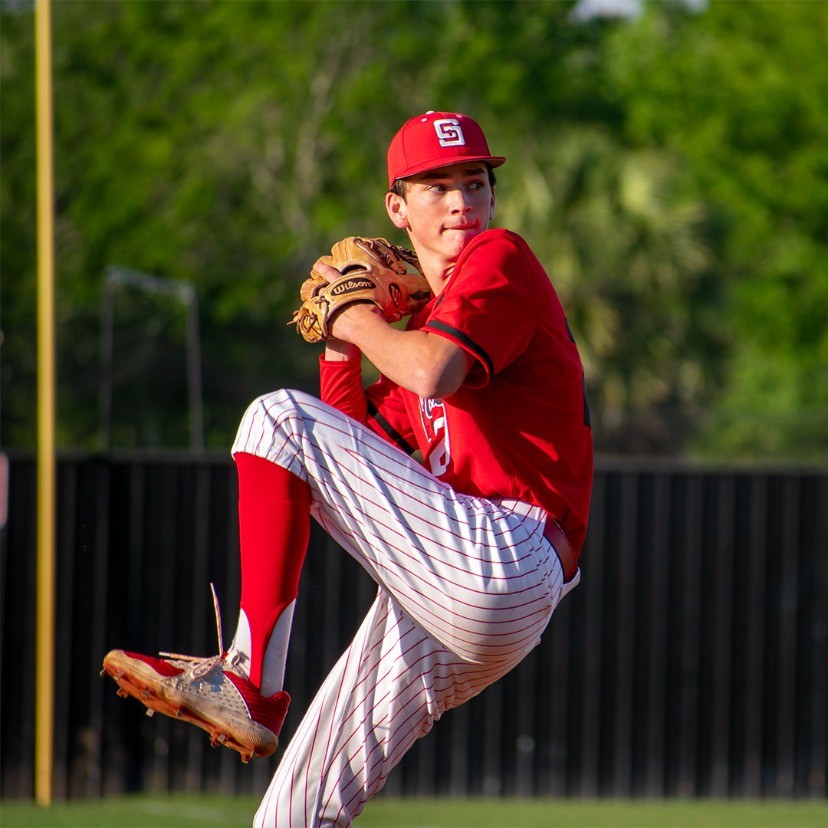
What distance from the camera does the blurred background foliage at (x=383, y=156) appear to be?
1981 cm

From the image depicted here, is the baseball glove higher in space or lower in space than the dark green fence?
higher

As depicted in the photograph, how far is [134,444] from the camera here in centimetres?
1023

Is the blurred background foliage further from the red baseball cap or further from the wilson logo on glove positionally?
the wilson logo on glove

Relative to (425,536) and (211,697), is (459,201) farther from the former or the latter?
(211,697)

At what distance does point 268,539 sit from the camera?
3.36 metres

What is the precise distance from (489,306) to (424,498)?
49 cm

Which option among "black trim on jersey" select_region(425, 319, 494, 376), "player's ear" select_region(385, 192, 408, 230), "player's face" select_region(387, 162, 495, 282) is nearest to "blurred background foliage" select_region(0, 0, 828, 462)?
"player's ear" select_region(385, 192, 408, 230)

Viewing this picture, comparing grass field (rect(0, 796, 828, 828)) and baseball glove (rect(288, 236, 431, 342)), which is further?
grass field (rect(0, 796, 828, 828))

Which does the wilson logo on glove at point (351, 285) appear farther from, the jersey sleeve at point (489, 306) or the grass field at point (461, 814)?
the grass field at point (461, 814)

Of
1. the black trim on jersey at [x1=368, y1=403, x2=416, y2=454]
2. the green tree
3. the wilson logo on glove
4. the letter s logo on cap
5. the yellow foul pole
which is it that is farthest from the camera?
the green tree

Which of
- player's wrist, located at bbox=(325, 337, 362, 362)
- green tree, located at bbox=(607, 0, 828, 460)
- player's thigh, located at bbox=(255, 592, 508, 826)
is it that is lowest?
player's thigh, located at bbox=(255, 592, 508, 826)

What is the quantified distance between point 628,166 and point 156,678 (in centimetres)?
1810

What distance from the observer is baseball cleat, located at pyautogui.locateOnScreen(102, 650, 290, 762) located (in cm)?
325

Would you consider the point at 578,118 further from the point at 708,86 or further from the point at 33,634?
the point at 33,634
